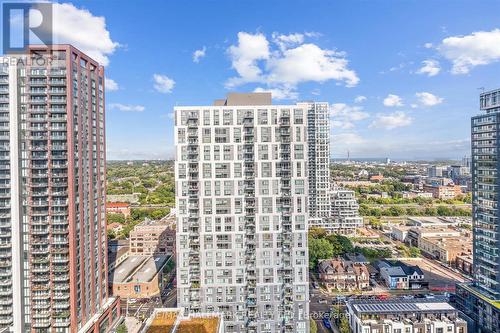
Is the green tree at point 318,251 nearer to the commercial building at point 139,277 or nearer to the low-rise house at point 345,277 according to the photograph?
the low-rise house at point 345,277

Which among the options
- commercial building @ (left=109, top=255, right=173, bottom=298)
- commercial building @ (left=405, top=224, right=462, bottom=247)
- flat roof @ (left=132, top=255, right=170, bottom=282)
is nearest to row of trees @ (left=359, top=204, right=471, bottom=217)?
commercial building @ (left=405, top=224, right=462, bottom=247)

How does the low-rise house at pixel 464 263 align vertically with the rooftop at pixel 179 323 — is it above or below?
below

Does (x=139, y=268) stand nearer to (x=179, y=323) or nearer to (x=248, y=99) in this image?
(x=179, y=323)

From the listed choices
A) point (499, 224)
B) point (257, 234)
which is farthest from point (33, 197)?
point (499, 224)

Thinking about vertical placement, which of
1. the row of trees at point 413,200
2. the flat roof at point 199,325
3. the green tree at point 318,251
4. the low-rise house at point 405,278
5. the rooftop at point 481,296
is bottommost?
the low-rise house at point 405,278

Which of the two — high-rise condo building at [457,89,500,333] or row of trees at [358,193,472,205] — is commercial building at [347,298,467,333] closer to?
high-rise condo building at [457,89,500,333]

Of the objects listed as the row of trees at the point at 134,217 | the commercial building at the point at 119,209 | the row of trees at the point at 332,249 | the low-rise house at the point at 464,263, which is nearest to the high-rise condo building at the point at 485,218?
the low-rise house at the point at 464,263

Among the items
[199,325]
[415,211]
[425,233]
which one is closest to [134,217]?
[199,325]
